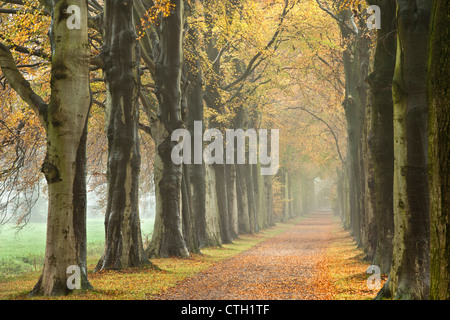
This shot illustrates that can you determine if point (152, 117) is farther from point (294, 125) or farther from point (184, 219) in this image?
point (294, 125)

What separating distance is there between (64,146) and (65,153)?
13 cm

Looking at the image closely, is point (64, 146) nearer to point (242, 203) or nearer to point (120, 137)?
point (120, 137)

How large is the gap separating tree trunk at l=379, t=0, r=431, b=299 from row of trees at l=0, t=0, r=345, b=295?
18.9 ft

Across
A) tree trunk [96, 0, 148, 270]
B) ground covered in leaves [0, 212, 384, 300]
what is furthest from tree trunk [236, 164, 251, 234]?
tree trunk [96, 0, 148, 270]

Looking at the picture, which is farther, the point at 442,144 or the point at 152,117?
the point at 152,117

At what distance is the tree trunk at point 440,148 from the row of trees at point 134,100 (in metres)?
6.36

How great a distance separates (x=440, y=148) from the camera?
5059mm

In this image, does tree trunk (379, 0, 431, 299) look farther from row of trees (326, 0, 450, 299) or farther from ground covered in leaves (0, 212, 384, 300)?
ground covered in leaves (0, 212, 384, 300)

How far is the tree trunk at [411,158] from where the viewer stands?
8.00 metres

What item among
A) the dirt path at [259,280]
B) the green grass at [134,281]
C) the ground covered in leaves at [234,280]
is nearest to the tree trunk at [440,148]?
the ground covered in leaves at [234,280]

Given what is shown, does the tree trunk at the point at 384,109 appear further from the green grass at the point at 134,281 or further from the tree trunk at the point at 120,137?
the tree trunk at the point at 120,137
